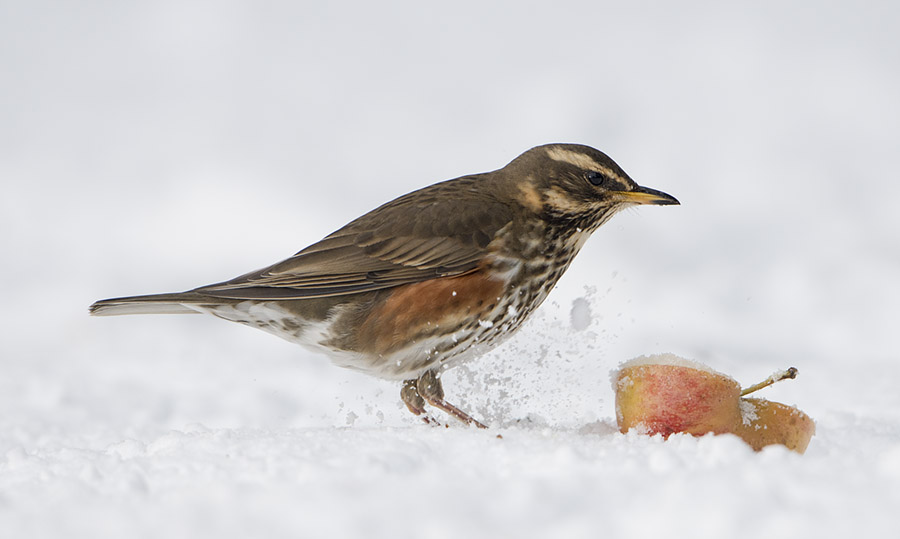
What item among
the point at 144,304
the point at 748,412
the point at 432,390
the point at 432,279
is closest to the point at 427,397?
the point at 432,390

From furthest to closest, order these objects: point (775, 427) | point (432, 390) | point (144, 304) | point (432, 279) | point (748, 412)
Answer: point (432, 390), point (144, 304), point (432, 279), point (748, 412), point (775, 427)

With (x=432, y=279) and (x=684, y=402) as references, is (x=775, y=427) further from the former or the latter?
(x=432, y=279)

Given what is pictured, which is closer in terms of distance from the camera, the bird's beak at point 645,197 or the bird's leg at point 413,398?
the bird's beak at point 645,197

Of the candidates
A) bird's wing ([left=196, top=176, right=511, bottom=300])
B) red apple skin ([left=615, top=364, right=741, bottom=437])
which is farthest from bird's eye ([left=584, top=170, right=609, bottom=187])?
red apple skin ([left=615, top=364, right=741, bottom=437])

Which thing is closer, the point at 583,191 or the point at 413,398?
the point at 583,191

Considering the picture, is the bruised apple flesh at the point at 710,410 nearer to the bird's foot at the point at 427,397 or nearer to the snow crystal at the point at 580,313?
the snow crystal at the point at 580,313

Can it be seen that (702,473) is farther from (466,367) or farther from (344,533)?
(466,367)

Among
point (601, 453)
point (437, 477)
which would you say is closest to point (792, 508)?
point (601, 453)

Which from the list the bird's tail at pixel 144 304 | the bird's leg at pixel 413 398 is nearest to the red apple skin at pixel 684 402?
the bird's leg at pixel 413 398
